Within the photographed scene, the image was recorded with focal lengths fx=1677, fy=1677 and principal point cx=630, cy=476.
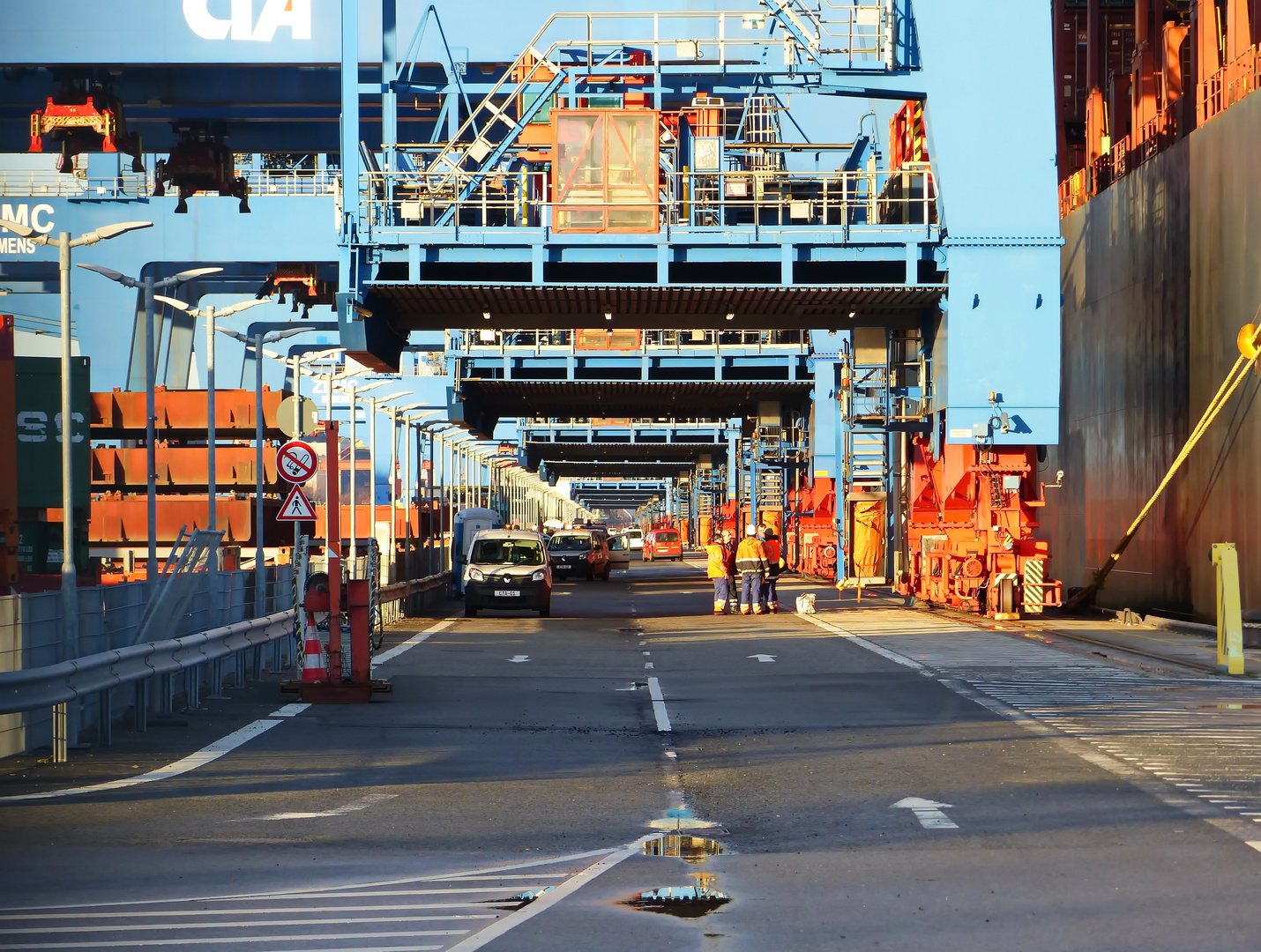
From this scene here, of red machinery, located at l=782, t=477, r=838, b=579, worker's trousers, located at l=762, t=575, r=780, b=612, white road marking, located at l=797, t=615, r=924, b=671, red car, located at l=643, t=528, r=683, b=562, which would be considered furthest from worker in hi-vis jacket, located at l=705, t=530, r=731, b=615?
red car, located at l=643, t=528, r=683, b=562

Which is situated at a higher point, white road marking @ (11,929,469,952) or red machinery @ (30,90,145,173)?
red machinery @ (30,90,145,173)

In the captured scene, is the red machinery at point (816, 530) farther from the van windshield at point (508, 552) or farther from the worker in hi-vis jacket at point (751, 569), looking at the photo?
the van windshield at point (508, 552)

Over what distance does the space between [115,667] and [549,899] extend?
726cm

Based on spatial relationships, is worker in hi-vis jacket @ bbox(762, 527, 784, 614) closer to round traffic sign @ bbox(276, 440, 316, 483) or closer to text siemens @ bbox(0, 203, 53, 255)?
round traffic sign @ bbox(276, 440, 316, 483)

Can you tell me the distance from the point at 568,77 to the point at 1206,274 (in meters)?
13.4

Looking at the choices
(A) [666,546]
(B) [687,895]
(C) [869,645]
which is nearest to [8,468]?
(C) [869,645]

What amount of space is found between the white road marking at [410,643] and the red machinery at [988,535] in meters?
10.0

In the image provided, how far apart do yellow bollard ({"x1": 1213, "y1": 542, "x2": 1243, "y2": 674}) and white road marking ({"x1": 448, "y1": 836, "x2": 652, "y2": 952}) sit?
39.0 ft

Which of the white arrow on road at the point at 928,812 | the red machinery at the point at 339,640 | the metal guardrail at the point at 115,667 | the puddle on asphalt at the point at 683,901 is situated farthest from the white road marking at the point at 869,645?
the puddle on asphalt at the point at 683,901

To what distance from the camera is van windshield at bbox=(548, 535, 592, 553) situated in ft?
213

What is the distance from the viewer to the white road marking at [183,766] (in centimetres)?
1086

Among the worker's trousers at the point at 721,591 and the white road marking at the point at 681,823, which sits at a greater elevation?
the white road marking at the point at 681,823

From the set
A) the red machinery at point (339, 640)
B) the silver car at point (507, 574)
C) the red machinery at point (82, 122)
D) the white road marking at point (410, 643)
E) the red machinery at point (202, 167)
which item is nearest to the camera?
the red machinery at point (339, 640)

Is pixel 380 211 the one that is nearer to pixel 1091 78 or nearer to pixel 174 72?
pixel 174 72
